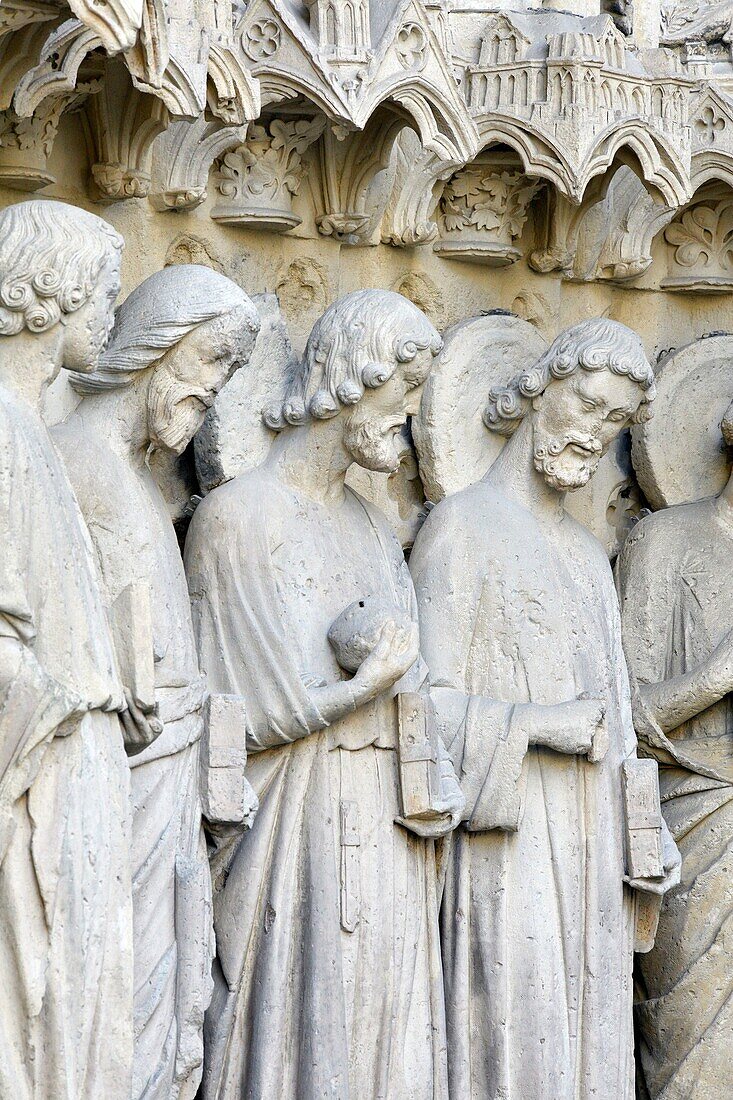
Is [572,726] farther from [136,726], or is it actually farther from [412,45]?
[412,45]

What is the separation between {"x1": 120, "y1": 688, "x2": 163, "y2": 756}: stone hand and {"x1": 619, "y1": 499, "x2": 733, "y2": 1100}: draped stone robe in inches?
83.3

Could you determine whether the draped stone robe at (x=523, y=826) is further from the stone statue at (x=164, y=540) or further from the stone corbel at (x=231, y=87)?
the stone corbel at (x=231, y=87)

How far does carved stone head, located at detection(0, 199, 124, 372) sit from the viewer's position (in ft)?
16.9

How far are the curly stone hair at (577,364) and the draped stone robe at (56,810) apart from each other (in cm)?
193

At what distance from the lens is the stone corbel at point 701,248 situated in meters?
7.75

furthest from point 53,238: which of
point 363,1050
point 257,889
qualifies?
point 363,1050

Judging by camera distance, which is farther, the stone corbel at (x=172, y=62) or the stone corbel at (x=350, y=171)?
the stone corbel at (x=350, y=171)

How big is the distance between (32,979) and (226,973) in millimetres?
1129

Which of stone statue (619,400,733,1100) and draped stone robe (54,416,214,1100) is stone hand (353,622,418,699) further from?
stone statue (619,400,733,1100)

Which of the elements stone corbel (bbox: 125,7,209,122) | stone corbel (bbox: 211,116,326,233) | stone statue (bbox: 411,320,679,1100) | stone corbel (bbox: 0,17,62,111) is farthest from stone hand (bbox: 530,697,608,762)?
stone corbel (bbox: 0,17,62,111)

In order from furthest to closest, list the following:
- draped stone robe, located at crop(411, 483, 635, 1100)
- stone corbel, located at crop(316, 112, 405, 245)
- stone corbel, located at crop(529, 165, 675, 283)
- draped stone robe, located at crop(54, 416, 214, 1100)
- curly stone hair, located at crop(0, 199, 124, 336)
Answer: stone corbel, located at crop(529, 165, 675, 283) < stone corbel, located at crop(316, 112, 405, 245) < draped stone robe, located at crop(411, 483, 635, 1100) < draped stone robe, located at crop(54, 416, 214, 1100) < curly stone hair, located at crop(0, 199, 124, 336)

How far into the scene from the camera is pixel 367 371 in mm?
6184

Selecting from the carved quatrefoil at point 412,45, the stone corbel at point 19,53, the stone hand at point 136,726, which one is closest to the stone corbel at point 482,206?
the carved quatrefoil at point 412,45

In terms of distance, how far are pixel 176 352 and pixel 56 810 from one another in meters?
1.19
